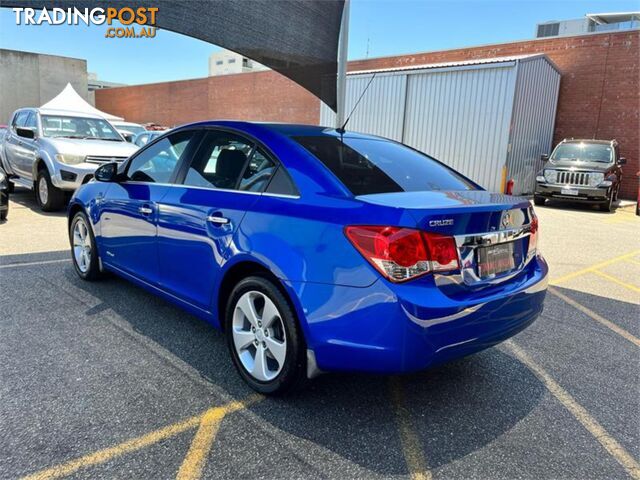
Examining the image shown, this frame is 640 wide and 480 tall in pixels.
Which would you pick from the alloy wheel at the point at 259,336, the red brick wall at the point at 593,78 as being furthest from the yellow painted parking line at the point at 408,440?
the red brick wall at the point at 593,78

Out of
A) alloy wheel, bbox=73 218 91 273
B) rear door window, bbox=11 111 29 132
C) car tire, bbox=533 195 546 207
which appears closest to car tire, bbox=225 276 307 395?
alloy wheel, bbox=73 218 91 273

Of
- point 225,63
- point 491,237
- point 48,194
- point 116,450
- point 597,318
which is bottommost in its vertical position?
point 116,450

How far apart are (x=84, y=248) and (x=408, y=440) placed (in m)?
3.75

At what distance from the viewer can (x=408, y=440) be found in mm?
2447

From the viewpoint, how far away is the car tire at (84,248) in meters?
4.60

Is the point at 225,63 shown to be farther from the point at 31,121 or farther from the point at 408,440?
the point at 408,440

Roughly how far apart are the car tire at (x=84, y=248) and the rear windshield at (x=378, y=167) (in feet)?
8.67

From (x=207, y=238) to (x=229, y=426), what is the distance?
1.15m

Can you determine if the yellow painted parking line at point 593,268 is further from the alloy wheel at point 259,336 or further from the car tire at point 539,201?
the car tire at point 539,201

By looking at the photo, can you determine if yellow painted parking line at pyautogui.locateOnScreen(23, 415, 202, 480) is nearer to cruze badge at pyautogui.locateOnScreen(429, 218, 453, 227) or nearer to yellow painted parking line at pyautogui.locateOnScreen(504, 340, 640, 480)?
cruze badge at pyautogui.locateOnScreen(429, 218, 453, 227)

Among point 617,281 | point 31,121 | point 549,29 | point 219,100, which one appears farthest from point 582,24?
point 31,121

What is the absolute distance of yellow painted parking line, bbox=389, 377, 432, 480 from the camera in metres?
2.21

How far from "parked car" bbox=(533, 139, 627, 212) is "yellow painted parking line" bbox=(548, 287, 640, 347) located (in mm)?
8405

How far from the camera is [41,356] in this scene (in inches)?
127
